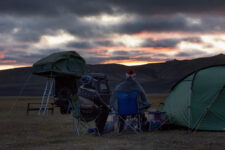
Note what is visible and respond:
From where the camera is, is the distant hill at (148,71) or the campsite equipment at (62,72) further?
the distant hill at (148,71)

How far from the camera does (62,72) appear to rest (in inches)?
915

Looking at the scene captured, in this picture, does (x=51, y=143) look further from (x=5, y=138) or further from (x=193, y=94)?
(x=193, y=94)

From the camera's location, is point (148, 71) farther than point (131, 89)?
Yes

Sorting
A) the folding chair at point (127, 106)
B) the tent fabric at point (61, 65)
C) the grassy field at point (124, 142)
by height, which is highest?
the tent fabric at point (61, 65)

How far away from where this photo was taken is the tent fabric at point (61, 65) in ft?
75.1

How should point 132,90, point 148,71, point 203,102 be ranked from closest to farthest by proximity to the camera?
point 203,102 < point 132,90 < point 148,71

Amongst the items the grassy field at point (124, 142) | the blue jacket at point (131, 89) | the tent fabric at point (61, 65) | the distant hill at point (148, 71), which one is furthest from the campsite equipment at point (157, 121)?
the distant hill at point (148, 71)

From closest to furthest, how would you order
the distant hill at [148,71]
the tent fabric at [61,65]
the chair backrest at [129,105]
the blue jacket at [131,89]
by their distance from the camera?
the chair backrest at [129,105] → the blue jacket at [131,89] → the tent fabric at [61,65] → the distant hill at [148,71]

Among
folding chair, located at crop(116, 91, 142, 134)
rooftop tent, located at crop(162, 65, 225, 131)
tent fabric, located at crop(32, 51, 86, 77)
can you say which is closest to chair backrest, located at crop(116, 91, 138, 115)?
folding chair, located at crop(116, 91, 142, 134)

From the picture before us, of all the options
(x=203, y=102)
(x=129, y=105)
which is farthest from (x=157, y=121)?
(x=203, y=102)

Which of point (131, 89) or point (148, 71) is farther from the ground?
point (131, 89)

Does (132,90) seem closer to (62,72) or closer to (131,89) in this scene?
(131,89)

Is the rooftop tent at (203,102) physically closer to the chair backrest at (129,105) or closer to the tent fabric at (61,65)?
the chair backrest at (129,105)

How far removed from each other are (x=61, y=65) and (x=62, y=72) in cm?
56
